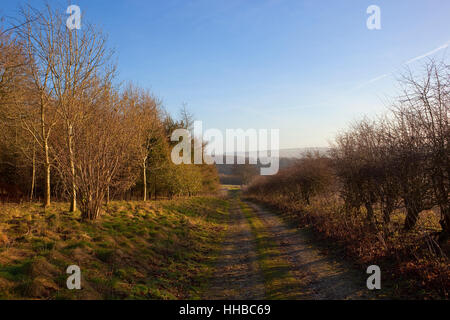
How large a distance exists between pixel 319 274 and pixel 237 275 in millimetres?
2290

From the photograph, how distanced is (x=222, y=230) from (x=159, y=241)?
5329 mm

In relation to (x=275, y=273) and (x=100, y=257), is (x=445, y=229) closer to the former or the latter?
(x=275, y=273)

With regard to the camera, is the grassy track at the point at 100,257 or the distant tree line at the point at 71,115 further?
the distant tree line at the point at 71,115

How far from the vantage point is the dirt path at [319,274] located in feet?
19.3

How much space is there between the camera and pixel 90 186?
9984mm

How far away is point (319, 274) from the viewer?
7230 millimetres

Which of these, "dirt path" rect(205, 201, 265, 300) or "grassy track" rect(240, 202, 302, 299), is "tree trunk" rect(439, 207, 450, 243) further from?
"dirt path" rect(205, 201, 265, 300)

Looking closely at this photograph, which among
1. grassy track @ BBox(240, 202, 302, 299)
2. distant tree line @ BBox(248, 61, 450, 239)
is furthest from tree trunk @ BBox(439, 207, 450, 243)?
grassy track @ BBox(240, 202, 302, 299)

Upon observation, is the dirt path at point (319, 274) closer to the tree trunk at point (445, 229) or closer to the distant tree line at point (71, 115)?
the tree trunk at point (445, 229)

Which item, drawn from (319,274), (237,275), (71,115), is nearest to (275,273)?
(237,275)

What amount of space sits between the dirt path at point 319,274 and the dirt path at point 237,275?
1.01 meters

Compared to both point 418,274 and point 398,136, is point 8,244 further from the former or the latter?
point 398,136

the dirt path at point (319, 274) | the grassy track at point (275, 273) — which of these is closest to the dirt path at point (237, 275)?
the grassy track at point (275, 273)
